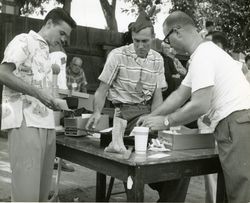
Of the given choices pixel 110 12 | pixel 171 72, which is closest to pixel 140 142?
pixel 171 72

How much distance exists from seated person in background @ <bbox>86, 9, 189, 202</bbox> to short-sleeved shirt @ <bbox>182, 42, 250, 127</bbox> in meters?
1.01

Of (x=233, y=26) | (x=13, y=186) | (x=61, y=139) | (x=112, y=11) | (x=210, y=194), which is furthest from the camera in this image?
(x=233, y=26)

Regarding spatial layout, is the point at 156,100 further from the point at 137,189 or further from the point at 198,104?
the point at 137,189

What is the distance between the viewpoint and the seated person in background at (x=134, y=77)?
12.6 feet

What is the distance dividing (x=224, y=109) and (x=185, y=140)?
389 mm

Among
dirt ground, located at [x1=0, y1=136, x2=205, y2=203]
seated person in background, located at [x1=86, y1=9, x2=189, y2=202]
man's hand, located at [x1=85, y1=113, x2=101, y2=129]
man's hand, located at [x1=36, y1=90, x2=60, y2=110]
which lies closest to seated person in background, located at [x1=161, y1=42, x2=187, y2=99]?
dirt ground, located at [x1=0, y1=136, x2=205, y2=203]

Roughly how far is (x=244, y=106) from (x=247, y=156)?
0.34m

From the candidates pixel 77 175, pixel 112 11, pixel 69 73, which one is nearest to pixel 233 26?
pixel 112 11

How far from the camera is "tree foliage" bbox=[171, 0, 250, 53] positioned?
14.3m

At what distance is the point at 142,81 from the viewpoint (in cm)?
395

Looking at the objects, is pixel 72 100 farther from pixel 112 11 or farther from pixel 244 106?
pixel 112 11

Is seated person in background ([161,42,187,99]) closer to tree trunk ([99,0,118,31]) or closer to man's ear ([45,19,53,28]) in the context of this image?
man's ear ([45,19,53,28])

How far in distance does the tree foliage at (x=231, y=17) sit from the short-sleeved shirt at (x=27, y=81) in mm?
11734

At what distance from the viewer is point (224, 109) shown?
2.83m
